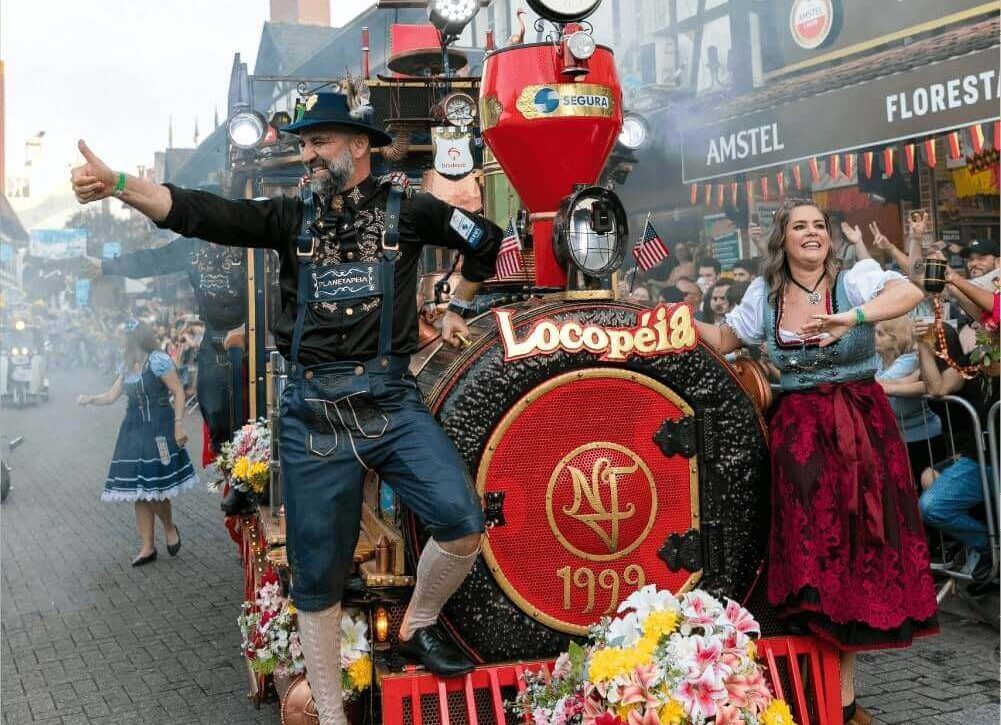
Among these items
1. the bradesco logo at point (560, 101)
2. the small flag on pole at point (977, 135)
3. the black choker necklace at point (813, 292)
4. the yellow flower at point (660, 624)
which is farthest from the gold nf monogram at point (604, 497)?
the small flag on pole at point (977, 135)

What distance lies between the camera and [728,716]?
9.11 ft

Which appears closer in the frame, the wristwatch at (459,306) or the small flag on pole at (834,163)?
the wristwatch at (459,306)

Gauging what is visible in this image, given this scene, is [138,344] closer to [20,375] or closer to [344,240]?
[344,240]

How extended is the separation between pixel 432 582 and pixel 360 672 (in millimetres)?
511

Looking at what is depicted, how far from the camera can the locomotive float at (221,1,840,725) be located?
10.2 ft

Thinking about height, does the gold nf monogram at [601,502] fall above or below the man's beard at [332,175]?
below

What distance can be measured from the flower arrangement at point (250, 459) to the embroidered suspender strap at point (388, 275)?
2099mm

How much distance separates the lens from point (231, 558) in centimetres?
736

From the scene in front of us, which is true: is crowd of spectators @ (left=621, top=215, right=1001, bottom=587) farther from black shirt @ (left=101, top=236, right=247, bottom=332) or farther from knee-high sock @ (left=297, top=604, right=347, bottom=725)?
black shirt @ (left=101, top=236, right=247, bottom=332)

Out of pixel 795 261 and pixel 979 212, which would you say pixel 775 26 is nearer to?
pixel 979 212

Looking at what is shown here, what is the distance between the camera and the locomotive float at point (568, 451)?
3119mm

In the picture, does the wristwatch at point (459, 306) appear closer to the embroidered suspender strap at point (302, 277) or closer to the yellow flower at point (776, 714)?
the embroidered suspender strap at point (302, 277)

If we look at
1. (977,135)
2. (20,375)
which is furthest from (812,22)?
(20,375)

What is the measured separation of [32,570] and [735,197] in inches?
254
